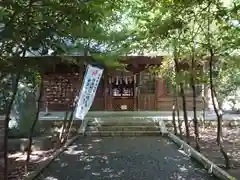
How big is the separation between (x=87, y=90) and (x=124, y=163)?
12.6 feet

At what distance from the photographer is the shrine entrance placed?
19.4 meters

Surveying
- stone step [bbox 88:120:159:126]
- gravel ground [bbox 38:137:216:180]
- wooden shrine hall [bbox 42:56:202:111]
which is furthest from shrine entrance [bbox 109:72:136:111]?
gravel ground [bbox 38:137:216:180]

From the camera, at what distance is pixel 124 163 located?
8.41 metres

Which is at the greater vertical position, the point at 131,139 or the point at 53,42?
the point at 53,42

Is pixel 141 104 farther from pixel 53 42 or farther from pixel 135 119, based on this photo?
pixel 53 42

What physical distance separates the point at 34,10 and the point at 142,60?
562 inches

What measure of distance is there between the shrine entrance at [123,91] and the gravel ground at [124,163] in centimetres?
772

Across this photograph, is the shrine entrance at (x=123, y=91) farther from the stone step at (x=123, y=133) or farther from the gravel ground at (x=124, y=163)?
the gravel ground at (x=124, y=163)

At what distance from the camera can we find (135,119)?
50.8ft

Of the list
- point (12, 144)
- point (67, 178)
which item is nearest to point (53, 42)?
point (67, 178)

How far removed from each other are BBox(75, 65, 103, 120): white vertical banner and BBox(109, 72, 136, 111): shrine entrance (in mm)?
7340

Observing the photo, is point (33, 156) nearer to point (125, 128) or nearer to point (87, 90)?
point (87, 90)

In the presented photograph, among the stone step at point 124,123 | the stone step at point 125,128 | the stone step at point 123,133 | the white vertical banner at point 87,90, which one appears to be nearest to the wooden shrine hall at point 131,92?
the stone step at point 124,123

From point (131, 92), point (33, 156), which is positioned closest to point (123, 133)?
point (33, 156)
